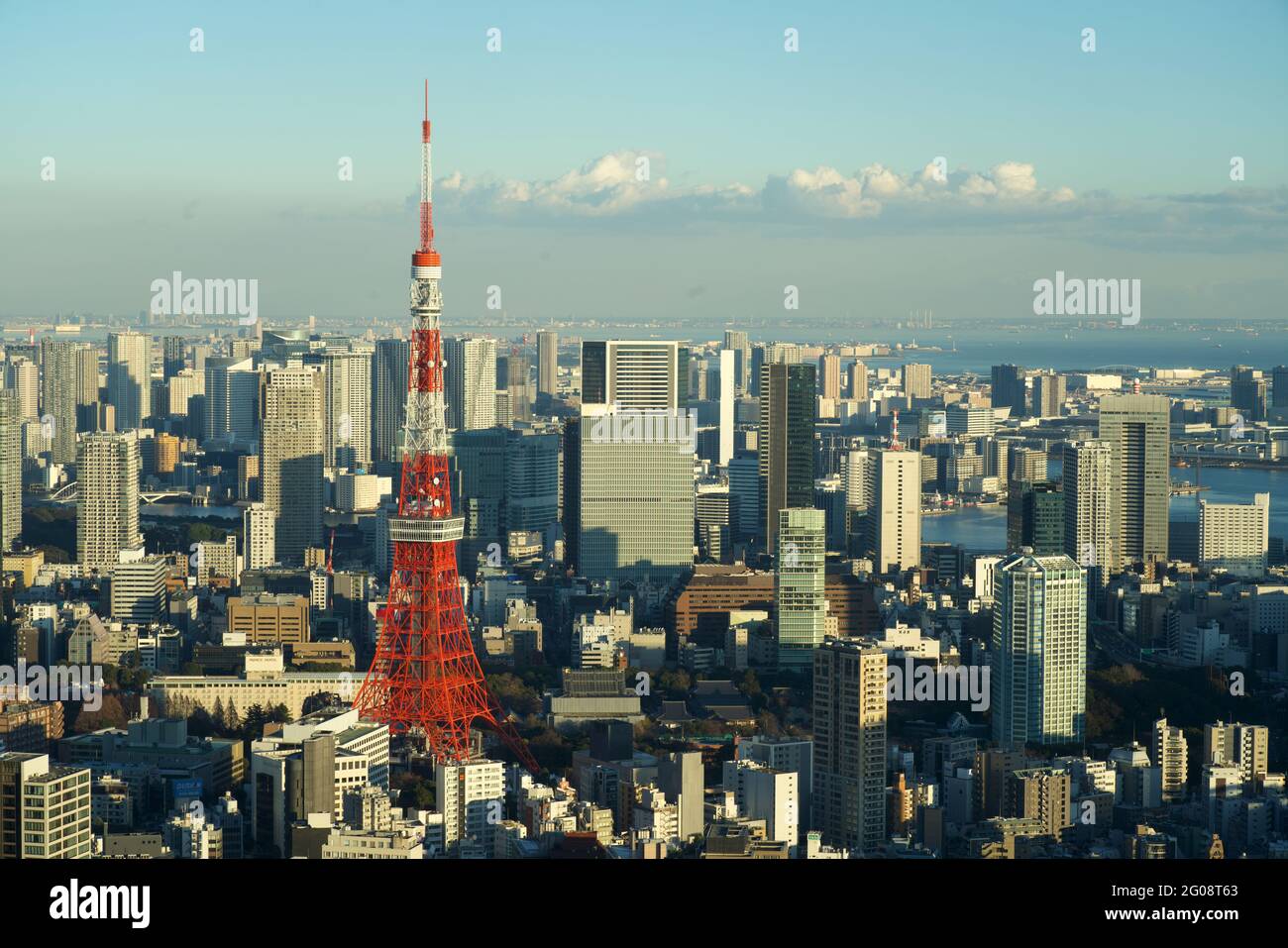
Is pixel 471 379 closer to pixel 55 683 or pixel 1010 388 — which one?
pixel 1010 388

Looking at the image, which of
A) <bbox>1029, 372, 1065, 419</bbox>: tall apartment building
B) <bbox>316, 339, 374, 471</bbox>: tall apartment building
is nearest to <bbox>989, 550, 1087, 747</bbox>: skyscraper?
<bbox>316, 339, 374, 471</bbox>: tall apartment building

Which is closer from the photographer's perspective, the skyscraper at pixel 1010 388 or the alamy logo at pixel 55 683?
the alamy logo at pixel 55 683

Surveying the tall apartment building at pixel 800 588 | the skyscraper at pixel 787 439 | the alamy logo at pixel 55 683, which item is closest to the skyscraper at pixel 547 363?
the skyscraper at pixel 787 439

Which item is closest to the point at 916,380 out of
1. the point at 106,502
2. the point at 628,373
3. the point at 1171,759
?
the point at 628,373

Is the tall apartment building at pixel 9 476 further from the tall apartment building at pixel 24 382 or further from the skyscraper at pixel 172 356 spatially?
the skyscraper at pixel 172 356
